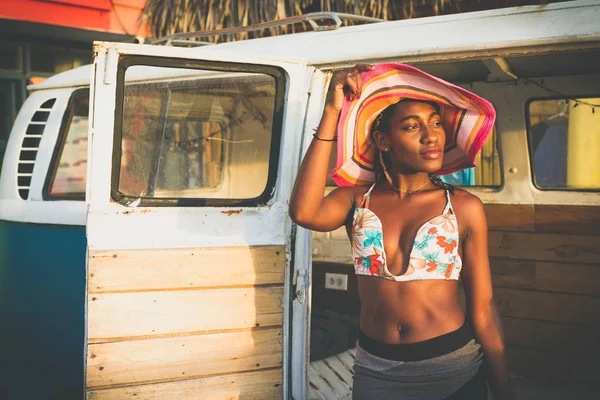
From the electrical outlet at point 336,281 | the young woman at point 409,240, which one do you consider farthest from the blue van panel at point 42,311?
the young woman at point 409,240

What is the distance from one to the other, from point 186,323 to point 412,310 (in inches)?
45.5

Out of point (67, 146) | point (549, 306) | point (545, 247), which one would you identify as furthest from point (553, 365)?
point (67, 146)

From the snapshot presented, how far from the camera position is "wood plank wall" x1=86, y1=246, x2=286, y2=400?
9.09 feet

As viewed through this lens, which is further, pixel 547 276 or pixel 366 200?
pixel 547 276

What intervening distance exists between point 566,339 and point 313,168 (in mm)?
2871

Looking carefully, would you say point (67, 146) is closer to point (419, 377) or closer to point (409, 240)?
point (409, 240)

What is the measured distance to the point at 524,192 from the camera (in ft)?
14.9

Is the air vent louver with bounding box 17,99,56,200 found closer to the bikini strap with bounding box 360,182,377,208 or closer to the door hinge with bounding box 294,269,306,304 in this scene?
the door hinge with bounding box 294,269,306,304

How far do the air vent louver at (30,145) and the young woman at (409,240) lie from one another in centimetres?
271

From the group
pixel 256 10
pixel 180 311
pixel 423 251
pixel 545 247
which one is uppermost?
pixel 256 10

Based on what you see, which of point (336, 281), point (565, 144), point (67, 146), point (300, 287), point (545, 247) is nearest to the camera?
point (300, 287)

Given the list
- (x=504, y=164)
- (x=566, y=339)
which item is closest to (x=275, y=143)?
(x=504, y=164)

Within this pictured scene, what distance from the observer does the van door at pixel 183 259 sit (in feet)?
9.11

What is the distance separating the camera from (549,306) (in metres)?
4.34
